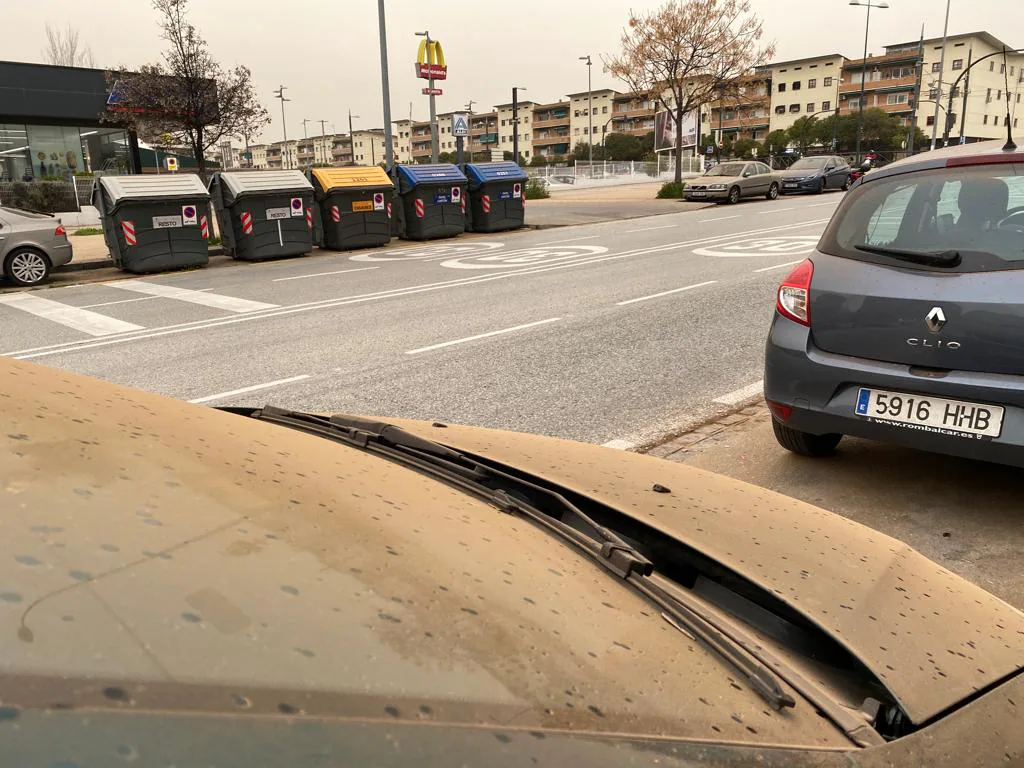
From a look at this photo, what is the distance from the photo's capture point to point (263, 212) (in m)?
14.5

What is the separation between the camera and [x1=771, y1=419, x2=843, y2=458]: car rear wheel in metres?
4.00

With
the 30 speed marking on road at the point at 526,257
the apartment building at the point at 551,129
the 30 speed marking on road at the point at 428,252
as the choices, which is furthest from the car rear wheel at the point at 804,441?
the apartment building at the point at 551,129

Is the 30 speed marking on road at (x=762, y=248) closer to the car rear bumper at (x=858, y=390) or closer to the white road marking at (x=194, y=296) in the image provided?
the white road marking at (x=194, y=296)

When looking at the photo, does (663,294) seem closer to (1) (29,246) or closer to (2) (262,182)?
(2) (262,182)

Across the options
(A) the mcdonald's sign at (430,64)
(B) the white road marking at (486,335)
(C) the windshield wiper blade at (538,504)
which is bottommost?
(B) the white road marking at (486,335)

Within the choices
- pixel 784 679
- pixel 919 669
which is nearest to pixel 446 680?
pixel 784 679

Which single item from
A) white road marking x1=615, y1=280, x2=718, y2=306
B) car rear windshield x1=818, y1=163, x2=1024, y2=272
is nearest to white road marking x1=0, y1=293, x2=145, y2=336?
white road marking x1=615, y1=280, x2=718, y2=306

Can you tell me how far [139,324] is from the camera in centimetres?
845

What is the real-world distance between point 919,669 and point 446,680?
2.85 feet

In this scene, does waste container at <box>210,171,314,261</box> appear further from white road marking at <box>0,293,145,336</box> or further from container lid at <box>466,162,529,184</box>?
container lid at <box>466,162,529,184</box>

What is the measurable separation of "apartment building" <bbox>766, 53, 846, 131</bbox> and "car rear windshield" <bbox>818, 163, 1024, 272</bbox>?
101m

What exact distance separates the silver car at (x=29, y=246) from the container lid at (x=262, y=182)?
3.01 metres

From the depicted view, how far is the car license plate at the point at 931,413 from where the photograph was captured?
3111 millimetres

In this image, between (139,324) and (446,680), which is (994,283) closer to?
Answer: (446,680)
